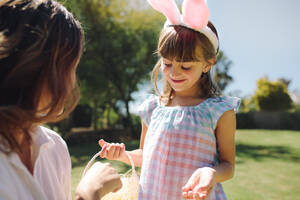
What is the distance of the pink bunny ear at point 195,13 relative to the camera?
5.11ft

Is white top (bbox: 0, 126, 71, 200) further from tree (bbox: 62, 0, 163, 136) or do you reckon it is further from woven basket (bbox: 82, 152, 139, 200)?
tree (bbox: 62, 0, 163, 136)

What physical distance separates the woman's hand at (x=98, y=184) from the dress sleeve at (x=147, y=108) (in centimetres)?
71

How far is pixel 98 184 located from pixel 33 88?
500 mm

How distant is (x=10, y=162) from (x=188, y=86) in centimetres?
112

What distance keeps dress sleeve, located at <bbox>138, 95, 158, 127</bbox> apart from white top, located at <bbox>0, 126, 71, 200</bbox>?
706 millimetres

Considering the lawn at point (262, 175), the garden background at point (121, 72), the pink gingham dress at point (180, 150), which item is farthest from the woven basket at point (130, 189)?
the garden background at point (121, 72)

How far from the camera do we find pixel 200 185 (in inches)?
50.1

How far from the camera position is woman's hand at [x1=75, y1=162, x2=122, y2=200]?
3.79ft

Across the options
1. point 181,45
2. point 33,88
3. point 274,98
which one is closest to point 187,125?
point 181,45

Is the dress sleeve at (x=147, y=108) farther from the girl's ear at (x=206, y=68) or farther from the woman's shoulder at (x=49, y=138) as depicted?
the woman's shoulder at (x=49, y=138)

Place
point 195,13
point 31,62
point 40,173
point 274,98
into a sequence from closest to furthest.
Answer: point 31,62, point 40,173, point 195,13, point 274,98

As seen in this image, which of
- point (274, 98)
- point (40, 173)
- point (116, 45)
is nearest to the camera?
point (40, 173)

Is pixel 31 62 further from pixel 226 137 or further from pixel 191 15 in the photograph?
pixel 226 137

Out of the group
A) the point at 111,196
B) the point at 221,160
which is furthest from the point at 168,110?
the point at 111,196
